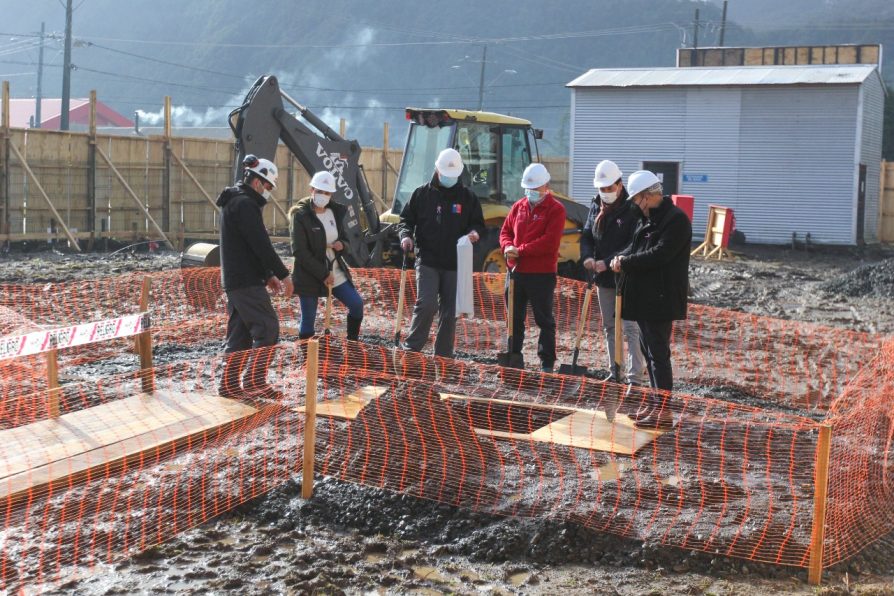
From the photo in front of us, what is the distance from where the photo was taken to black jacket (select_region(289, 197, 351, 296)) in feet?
29.1

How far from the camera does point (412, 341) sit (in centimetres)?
928

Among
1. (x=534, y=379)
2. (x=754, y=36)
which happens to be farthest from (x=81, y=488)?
(x=754, y=36)

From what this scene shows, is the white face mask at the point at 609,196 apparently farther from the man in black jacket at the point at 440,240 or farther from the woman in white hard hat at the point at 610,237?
the man in black jacket at the point at 440,240

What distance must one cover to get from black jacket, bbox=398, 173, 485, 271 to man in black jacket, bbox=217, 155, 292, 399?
1.68 meters

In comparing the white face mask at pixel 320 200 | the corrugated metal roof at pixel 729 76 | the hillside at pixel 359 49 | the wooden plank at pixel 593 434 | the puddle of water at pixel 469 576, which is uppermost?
the hillside at pixel 359 49

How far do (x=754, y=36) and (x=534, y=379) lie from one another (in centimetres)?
16978

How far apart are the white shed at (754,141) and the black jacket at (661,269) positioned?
21342mm

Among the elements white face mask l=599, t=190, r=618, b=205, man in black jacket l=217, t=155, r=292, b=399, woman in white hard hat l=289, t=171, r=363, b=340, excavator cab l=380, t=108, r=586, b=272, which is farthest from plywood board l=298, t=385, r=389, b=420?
excavator cab l=380, t=108, r=586, b=272

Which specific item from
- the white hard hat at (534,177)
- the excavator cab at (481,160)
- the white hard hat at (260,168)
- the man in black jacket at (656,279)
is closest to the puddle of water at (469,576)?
the man in black jacket at (656,279)

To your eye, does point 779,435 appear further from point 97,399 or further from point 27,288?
point 27,288

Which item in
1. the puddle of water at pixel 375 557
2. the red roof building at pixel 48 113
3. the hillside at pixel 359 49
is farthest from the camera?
the hillside at pixel 359 49

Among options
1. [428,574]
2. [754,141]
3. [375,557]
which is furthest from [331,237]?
[754,141]

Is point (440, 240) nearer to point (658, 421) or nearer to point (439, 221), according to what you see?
point (439, 221)

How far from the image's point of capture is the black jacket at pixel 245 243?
775cm
